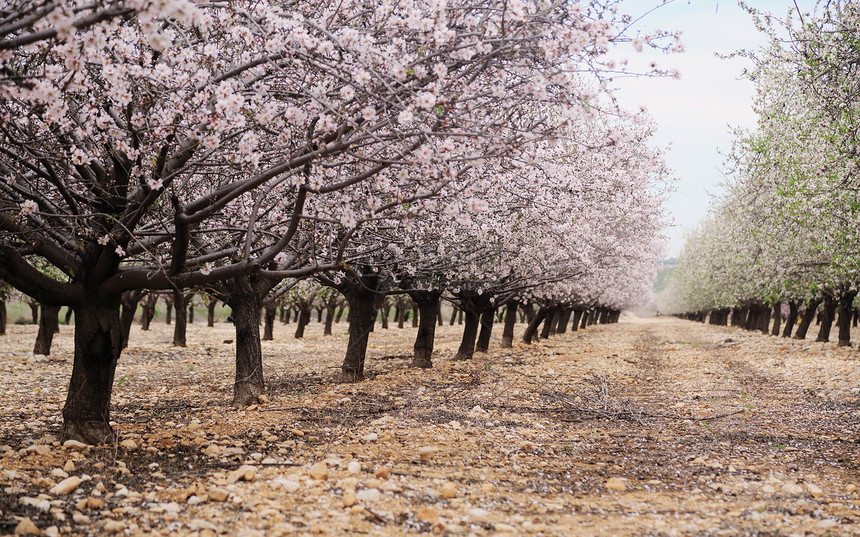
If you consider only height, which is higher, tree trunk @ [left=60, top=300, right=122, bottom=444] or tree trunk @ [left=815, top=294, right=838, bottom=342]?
tree trunk @ [left=815, top=294, right=838, bottom=342]

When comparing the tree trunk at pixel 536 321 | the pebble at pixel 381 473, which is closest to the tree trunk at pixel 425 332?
the tree trunk at pixel 536 321

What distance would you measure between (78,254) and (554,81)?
6.64m

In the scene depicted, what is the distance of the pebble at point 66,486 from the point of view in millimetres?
6270

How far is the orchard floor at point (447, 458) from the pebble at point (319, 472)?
0.02m

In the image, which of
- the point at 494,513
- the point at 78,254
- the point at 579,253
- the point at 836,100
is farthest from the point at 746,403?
the point at 78,254

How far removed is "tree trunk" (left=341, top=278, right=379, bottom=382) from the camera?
53.7 ft

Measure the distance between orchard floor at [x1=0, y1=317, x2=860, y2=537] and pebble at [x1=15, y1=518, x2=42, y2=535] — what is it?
11cm

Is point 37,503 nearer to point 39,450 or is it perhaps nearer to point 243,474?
point 243,474

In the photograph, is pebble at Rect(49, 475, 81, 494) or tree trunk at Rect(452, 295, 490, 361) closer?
pebble at Rect(49, 475, 81, 494)

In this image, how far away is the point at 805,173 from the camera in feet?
56.3

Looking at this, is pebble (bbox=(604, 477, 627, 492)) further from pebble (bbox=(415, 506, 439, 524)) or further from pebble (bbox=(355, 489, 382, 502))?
pebble (bbox=(355, 489, 382, 502))

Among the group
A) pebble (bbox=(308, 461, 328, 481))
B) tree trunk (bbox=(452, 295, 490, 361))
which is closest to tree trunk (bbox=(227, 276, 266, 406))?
pebble (bbox=(308, 461, 328, 481))

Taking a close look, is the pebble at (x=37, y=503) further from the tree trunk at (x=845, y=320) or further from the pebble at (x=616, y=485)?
the tree trunk at (x=845, y=320)

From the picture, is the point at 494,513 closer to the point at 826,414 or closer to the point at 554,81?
the point at 554,81
